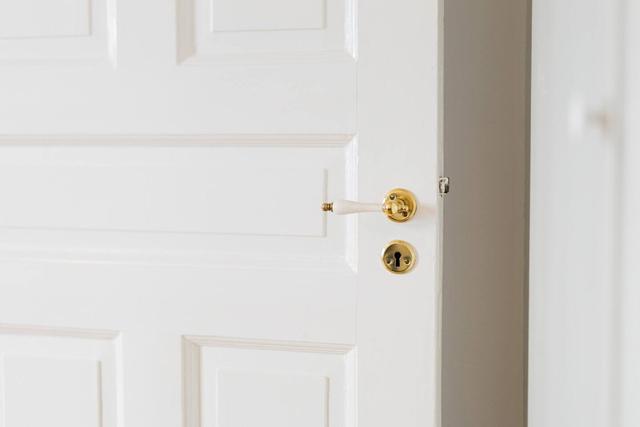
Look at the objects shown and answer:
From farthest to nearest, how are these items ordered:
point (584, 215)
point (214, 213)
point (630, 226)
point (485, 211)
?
1. point (485, 211)
2. point (214, 213)
3. point (584, 215)
4. point (630, 226)

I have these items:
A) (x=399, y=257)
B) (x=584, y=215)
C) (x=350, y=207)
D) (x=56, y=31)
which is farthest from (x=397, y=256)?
(x=56, y=31)

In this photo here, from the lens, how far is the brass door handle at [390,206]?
126cm

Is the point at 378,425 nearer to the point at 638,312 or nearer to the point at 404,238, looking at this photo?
the point at 404,238

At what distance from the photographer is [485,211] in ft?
5.29

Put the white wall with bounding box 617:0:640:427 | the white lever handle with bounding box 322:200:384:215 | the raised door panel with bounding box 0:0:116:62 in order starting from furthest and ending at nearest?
the raised door panel with bounding box 0:0:116:62, the white lever handle with bounding box 322:200:384:215, the white wall with bounding box 617:0:640:427

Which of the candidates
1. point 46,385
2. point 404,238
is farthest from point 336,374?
point 46,385

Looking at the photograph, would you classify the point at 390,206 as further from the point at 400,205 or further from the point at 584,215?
the point at 584,215

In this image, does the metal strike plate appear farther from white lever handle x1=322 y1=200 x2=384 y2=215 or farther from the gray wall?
the gray wall

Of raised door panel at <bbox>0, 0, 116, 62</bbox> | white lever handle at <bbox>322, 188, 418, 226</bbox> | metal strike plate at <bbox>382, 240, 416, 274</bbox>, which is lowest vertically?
metal strike plate at <bbox>382, 240, 416, 274</bbox>

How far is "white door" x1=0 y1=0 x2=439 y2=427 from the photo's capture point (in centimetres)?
130

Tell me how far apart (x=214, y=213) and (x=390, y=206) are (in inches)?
11.4

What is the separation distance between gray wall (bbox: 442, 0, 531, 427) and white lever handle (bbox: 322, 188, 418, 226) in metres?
0.33

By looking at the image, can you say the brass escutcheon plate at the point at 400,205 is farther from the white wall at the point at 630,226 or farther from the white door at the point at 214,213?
the white wall at the point at 630,226

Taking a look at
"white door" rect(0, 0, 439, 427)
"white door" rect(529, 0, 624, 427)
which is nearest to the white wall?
"white door" rect(529, 0, 624, 427)
